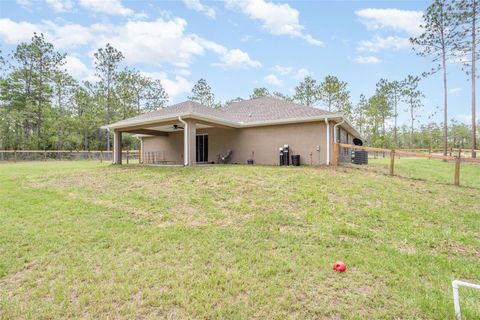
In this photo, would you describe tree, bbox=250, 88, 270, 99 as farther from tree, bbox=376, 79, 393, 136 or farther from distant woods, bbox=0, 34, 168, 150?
tree, bbox=376, 79, 393, 136

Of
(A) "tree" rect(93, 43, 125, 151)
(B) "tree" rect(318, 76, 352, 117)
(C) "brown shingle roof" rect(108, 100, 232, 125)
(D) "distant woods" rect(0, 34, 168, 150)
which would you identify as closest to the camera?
(C) "brown shingle roof" rect(108, 100, 232, 125)

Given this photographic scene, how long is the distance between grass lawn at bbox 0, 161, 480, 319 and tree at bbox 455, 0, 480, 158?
1635 cm

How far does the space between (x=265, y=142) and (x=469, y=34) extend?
16.9 meters

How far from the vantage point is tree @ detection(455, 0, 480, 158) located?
16.6 meters

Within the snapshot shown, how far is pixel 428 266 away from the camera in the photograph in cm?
329

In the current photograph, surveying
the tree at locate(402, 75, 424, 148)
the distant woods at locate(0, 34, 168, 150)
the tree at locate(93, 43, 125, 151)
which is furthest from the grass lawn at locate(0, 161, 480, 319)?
the tree at locate(402, 75, 424, 148)

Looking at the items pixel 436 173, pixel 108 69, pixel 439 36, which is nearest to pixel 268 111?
pixel 436 173

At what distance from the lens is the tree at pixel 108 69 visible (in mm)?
27109

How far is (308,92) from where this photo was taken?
1282 inches

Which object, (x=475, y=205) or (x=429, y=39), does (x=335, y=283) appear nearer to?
(x=475, y=205)

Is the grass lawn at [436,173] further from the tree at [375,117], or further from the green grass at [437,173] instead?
the tree at [375,117]

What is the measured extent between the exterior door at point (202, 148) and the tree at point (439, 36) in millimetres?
17138

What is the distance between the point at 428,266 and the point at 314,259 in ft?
4.74

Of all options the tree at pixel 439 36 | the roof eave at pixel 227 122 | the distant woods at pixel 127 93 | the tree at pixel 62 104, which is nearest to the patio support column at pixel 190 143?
the roof eave at pixel 227 122
